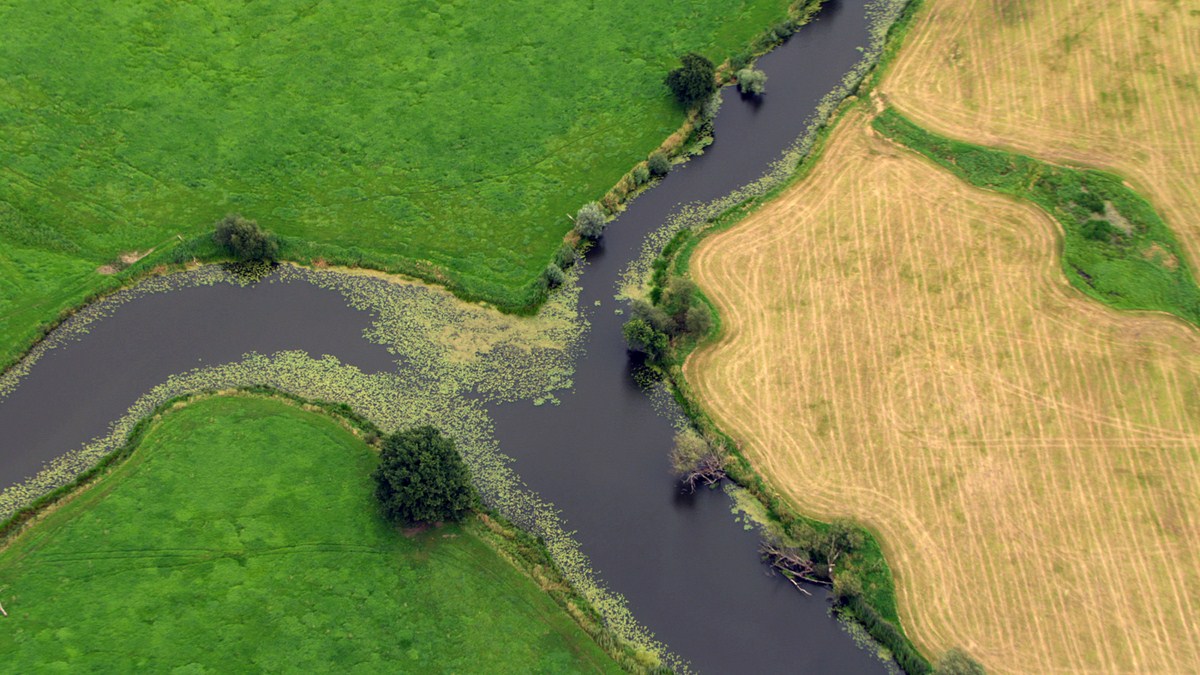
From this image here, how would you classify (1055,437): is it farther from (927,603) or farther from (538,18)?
(538,18)

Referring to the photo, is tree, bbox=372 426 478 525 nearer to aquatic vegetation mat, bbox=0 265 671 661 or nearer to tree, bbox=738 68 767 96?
aquatic vegetation mat, bbox=0 265 671 661

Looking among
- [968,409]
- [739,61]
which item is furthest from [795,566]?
[739,61]

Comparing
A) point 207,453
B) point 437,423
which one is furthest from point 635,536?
point 207,453

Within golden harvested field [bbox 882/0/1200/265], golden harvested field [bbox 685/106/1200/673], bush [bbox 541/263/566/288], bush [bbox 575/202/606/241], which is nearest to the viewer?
golden harvested field [bbox 685/106/1200/673]

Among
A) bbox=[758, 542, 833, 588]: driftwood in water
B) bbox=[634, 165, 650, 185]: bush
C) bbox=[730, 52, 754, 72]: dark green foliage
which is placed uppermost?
bbox=[730, 52, 754, 72]: dark green foliage

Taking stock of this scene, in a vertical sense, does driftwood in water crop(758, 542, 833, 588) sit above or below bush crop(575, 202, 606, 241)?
below

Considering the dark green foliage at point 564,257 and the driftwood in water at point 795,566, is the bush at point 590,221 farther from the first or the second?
the driftwood in water at point 795,566

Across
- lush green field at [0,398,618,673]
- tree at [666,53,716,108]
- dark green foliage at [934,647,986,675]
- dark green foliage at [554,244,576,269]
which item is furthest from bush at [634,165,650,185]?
dark green foliage at [934,647,986,675]
